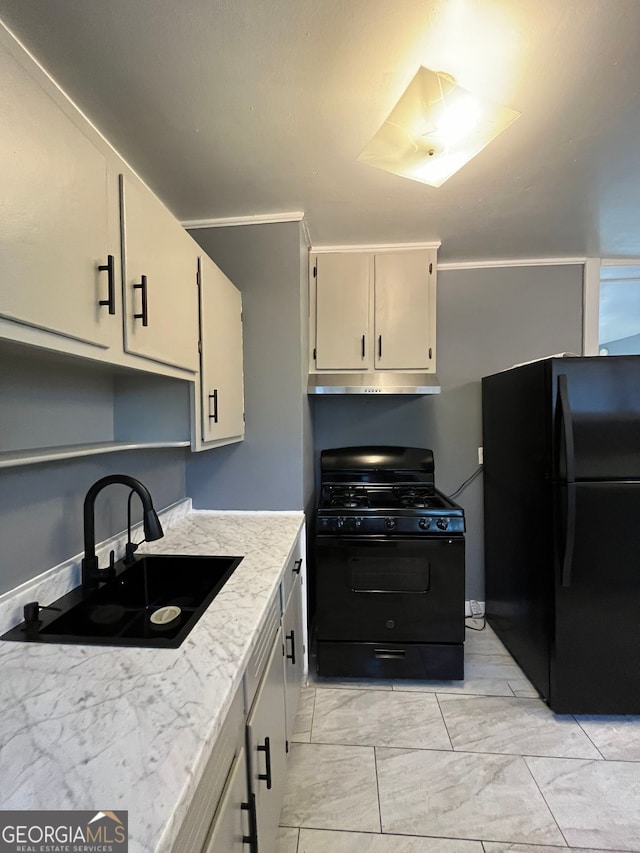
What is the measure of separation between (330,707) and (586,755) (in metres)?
1.09

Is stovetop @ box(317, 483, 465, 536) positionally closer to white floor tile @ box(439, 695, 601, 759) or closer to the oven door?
the oven door

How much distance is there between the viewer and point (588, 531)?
168 cm

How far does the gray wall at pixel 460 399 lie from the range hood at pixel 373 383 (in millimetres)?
354

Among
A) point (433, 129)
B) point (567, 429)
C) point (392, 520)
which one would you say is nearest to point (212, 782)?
point (392, 520)

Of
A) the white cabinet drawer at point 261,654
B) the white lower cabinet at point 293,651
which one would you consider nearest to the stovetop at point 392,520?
the white lower cabinet at point 293,651

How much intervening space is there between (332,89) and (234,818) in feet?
6.22

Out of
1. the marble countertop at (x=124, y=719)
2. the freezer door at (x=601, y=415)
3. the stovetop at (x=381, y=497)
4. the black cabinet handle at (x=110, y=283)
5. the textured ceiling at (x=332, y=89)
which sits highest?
the textured ceiling at (x=332, y=89)

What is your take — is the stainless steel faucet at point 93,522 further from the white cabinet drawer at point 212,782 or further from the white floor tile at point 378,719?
the white floor tile at point 378,719

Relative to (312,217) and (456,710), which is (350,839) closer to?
(456,710)

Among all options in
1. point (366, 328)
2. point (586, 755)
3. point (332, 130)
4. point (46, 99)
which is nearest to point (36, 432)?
point (46, 99)

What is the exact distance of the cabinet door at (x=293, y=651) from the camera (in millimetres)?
1406

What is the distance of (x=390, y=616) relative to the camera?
6.28 feet

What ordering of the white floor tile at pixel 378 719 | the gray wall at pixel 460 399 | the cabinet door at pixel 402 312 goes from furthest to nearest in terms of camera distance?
1. the gray wall at pixel 460 399
2. the cabinet door at pixel 402 312
3. the white floor tile at pixel 378 719

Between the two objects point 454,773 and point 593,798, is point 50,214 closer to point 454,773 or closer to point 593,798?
point 454,773
